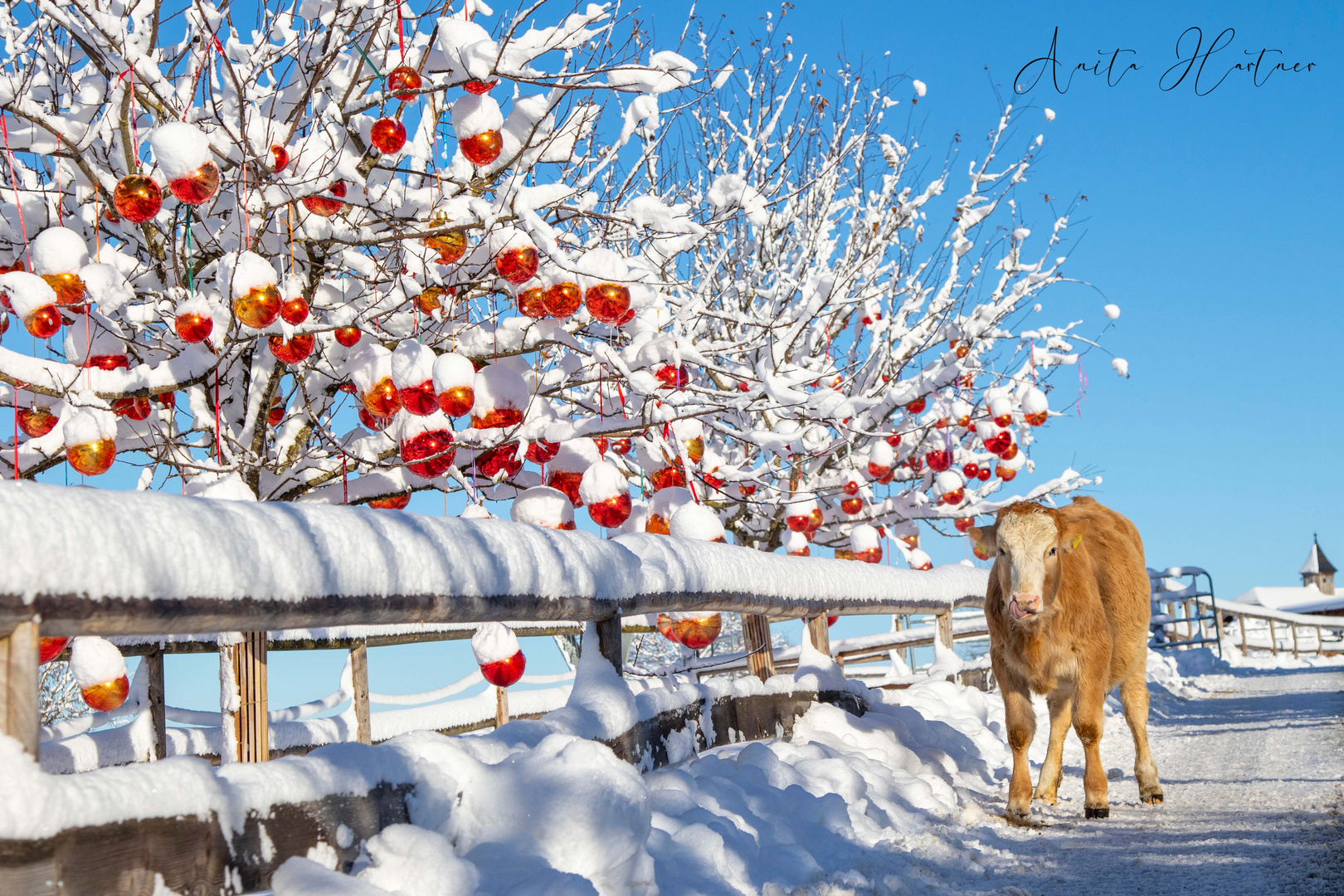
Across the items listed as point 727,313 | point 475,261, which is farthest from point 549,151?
point 727,313

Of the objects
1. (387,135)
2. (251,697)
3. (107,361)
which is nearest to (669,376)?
(387,135)

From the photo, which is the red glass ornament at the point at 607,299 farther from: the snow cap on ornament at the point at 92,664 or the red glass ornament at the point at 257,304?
the snow cap on ornament at the point at 92,664

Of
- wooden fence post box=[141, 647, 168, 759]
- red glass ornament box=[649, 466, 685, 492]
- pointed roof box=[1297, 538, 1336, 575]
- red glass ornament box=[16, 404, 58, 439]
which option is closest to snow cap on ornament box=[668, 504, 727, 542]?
red glass ornament box=[649, 466, 685, 492]

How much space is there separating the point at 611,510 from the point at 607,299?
3.33 ft

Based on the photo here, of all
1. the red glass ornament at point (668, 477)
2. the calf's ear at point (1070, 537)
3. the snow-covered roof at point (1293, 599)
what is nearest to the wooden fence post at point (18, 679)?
the red glass ornament at point (668, 477)

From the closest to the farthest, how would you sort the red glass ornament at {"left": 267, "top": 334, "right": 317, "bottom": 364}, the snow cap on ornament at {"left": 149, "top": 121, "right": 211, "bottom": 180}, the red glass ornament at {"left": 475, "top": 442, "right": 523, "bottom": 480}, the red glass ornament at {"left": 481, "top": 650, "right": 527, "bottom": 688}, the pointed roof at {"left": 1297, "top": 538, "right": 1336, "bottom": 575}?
the snow cap on ornament at {"left": 149, "top": 121, "right": 211, "bottom": 180}, the red glass ornament at {"left": 481, "top": 650, "right": 527, "bottom": 688}, the red glass ornament at {"left": 267, "top": 334, "right": 317, "bottom": 364}, the red glass ornament at {"left": 475, "top": 442, "right": 523, "bottom": 480}, the pointed roof at {"left": 1297, "top": 538, "right": 1336, "bottom": 575}

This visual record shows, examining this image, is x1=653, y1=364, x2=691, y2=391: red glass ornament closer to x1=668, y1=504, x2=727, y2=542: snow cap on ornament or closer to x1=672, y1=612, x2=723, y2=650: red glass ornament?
x1=668, y1=504, x2=727, y2=542: snow cap on ornament

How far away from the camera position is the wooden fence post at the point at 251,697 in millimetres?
4141

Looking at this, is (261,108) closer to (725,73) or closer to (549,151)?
(549,151)

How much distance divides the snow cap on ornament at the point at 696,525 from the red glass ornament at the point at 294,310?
200 centimetres

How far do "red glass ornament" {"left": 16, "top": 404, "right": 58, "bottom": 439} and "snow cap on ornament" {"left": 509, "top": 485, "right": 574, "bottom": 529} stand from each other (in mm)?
2397

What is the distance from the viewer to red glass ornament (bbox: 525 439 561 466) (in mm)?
5879

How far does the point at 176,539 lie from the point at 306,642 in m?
4.22

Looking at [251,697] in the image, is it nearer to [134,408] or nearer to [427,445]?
[427,445]
